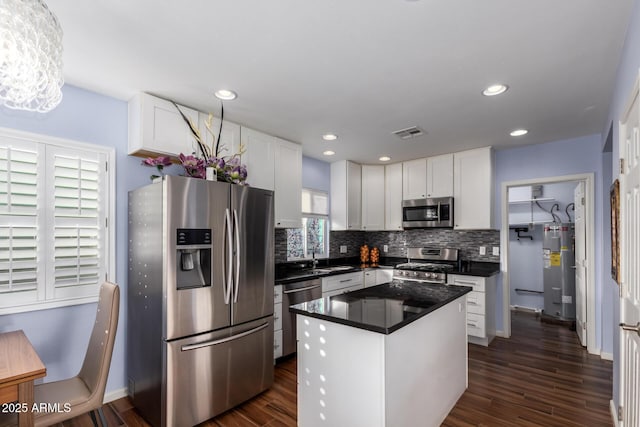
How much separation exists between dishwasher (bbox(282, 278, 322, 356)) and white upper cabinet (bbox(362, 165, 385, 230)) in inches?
65.1

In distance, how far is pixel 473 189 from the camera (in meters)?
4.19

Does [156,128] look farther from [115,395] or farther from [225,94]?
[115,395]

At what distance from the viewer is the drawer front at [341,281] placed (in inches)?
155

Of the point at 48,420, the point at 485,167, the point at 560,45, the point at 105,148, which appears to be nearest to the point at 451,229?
the point at 485,167

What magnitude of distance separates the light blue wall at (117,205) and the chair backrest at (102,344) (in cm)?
40

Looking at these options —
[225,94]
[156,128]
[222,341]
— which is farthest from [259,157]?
[222,341]

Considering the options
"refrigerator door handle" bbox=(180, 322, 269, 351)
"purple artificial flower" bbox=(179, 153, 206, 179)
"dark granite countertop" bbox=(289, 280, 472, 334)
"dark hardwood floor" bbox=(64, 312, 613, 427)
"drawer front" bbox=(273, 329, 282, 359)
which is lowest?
"dark hardwood floor" bbox=(64, 312, 613, 427)

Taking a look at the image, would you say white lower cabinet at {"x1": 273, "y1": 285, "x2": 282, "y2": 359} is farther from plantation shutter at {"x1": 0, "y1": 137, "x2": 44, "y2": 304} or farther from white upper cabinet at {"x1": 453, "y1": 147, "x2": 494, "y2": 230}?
white upper cabinet at {"x1": 453, "y1": 147, "x2": 494, "y2": 230}

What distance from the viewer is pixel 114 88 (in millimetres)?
2438

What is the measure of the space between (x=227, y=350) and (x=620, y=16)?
3116 mm

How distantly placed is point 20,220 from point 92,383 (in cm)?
120

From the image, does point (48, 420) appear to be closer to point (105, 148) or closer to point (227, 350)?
point (227, 350)

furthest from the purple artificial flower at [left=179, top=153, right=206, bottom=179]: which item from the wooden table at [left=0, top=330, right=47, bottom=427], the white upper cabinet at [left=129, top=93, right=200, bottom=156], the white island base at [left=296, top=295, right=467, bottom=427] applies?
the wooden table at [left=0, top=330, right=47, bottom=427]

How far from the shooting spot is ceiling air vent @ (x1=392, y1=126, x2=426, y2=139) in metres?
3.35
